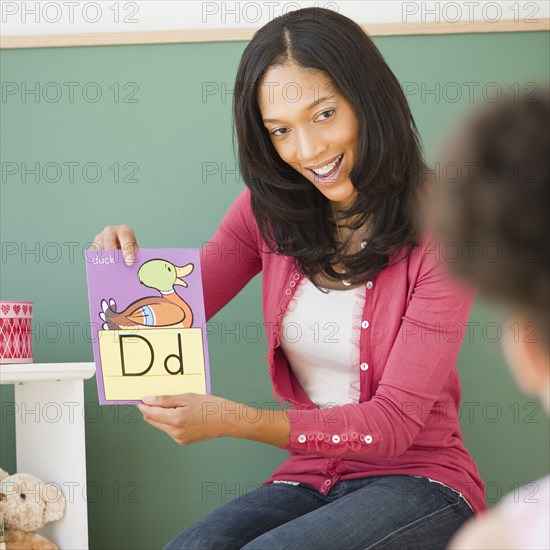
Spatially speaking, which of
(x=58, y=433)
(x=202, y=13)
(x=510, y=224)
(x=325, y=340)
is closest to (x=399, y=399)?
(x=325, y=340)

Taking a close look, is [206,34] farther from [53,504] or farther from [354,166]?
[53,504]

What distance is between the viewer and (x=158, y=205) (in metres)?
1.77

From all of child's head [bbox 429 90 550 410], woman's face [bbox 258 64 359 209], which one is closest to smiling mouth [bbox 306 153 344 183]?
woman's face [bbox 258 64 359 209]

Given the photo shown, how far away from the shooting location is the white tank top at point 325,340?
4.56ft

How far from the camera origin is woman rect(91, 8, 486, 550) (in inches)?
48.8

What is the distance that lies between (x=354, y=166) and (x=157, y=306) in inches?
14.8

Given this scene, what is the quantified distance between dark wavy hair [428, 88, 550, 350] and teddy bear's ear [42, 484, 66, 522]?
113cm

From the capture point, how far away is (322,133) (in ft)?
4.39

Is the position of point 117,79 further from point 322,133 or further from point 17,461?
point 17,461

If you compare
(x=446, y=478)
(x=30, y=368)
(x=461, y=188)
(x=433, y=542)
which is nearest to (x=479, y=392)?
(x=446, y=478)

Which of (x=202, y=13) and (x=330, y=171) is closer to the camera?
(x=330, y=171)

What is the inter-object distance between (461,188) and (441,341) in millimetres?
811

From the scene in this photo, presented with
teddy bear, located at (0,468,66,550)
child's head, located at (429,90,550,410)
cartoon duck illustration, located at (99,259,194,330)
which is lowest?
teddy bear, located at (0,468,66,550)

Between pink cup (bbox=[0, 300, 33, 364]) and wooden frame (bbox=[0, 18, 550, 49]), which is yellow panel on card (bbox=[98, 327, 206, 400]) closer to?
pink cup (bbox=[0, 300, 33, 364])
